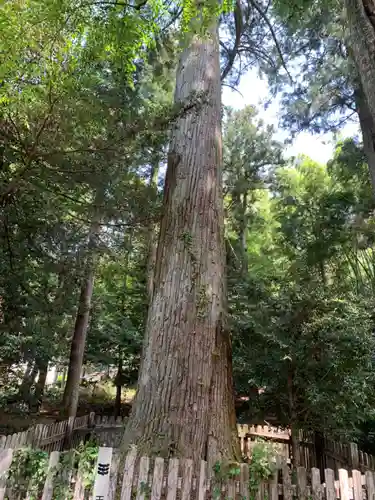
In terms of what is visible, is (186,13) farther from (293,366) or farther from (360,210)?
(360,210)

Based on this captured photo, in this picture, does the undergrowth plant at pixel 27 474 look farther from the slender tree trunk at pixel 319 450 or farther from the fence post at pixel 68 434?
the slender tree trunk at pixel 319 450

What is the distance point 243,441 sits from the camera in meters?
7.12

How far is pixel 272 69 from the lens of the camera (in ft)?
28.9

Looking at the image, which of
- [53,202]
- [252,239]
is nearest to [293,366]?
[53,202]

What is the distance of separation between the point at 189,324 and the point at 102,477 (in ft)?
5.27

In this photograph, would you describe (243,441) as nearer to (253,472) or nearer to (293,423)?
(293,423)

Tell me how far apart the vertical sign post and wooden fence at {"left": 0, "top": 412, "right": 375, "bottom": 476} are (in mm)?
1626

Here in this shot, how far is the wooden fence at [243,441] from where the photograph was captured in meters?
4.75

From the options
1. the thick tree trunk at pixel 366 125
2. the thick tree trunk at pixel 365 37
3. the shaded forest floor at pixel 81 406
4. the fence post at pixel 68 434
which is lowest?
the fence post at pixel 68 434

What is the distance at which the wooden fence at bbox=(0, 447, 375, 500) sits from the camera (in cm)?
244

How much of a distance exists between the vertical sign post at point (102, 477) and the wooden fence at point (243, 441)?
1.63 metres

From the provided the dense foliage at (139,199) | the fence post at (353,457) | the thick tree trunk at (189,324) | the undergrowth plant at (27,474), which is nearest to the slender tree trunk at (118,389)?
the dense foliage at (139,199)

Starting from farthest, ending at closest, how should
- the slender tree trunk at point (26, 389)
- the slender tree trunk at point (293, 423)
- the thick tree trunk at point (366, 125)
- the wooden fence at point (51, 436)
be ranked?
the slender tree trunk at point (26, 389) < the thick tree trunk at point (366, 125) < the slender tree trunk at point (293, 423) < the wooden fence at point (51, 436)

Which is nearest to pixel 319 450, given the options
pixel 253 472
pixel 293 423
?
pixel 293 423
